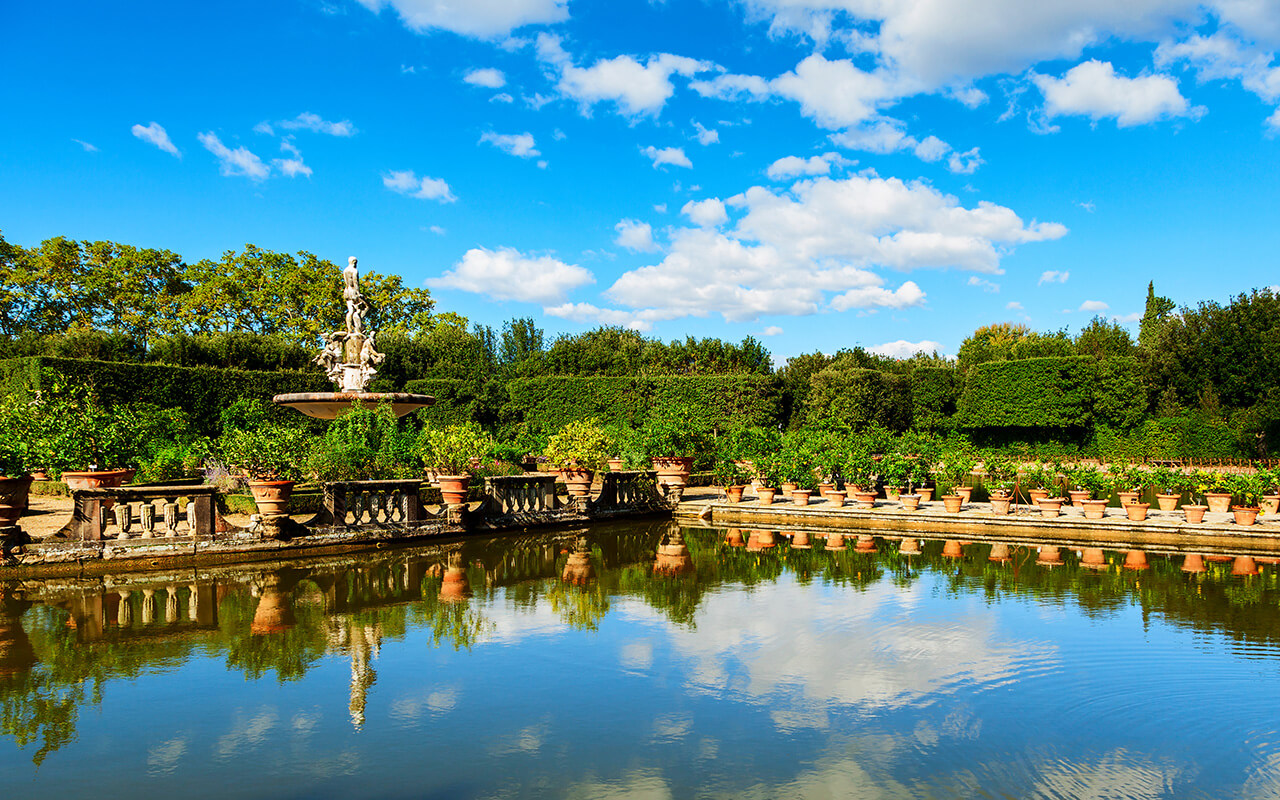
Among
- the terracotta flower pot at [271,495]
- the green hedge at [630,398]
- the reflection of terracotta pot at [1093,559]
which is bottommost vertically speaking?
the reflection of terracotta pot at [1093,559]

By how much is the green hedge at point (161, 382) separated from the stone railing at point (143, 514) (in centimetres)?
Answer: 967

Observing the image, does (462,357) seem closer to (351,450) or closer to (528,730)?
(351,450)

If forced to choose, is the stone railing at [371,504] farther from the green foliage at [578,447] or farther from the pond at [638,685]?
the green foliage at [578,447]

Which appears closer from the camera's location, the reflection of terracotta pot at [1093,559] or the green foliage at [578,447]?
the reflection of terracotta pot at [1093,559]

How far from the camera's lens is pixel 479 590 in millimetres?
8164

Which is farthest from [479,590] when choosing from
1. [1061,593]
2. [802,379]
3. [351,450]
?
[802,379]

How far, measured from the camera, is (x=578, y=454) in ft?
44.6

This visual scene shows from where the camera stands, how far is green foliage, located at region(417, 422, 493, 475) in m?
12.6

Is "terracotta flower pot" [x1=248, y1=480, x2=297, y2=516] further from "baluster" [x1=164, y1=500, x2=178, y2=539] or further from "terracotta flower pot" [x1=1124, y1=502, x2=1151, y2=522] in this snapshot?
"terracotta flower pot" [x1=1124, y1=502, x2=1151, y2=522]

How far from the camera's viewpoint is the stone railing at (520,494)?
40.4ft

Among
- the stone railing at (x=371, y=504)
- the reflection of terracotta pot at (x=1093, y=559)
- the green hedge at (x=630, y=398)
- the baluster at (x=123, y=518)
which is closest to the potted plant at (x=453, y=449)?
the stone railing at (x=371, y=504)

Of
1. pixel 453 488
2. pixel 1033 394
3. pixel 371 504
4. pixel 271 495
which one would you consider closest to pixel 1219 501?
pixel 453 488

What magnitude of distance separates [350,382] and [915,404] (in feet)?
77.9

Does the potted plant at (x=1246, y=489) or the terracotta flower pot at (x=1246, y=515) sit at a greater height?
the potted plant at (x=1246, y=489)
